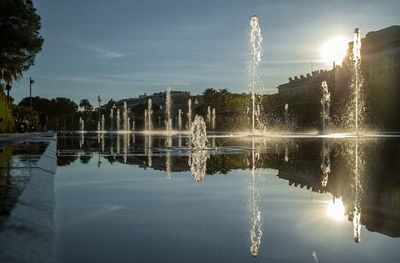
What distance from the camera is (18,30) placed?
18.6 metres

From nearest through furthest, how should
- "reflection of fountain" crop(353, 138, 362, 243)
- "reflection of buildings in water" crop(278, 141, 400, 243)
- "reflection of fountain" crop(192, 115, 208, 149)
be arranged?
"reflection of fountain" crop(353, 138, 362, 243), "reflection of buildings in water" crop(278, 141, 400, 243), "reflection of fountain" crop(192, 115, 208, 149)

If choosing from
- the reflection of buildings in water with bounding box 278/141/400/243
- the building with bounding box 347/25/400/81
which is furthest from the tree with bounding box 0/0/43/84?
the building with bounding box 347/25/400/81

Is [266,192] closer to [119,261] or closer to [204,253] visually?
[204,253]

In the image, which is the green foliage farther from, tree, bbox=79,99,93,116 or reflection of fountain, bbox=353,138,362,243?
tree, bbox=79,99,93,116

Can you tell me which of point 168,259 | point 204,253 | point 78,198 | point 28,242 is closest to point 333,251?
point 204,253

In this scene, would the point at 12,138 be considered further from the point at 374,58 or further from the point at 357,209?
the point at 374,58

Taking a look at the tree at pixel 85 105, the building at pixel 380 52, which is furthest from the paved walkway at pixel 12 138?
the tree at pixel 85 105

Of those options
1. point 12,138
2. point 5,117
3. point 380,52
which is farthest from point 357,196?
point 380,52

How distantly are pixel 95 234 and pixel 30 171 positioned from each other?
9.13 ft

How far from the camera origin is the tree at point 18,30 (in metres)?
A: 18.3

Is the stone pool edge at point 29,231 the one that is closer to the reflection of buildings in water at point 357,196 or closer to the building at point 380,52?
the reflection of buildings in water at point 357,196

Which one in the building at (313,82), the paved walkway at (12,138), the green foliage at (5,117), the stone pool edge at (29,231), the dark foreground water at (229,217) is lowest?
the dark foreground water at (229,217)

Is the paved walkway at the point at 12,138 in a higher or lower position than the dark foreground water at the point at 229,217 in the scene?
higher

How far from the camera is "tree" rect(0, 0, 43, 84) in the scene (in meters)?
18.3
